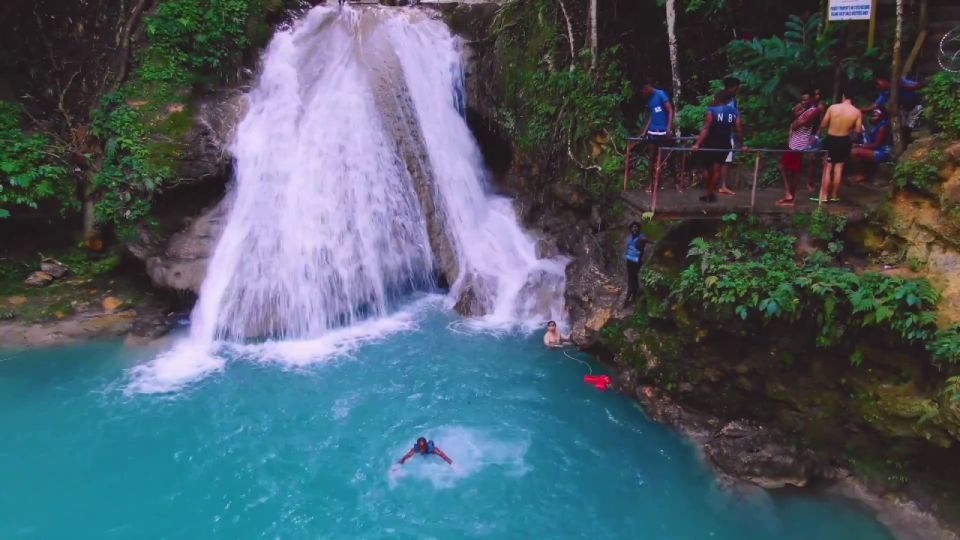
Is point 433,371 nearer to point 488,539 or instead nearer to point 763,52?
point 488,539

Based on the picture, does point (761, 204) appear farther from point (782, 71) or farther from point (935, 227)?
point (782, 71)

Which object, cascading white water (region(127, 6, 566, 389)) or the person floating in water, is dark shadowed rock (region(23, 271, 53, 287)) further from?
the person floating in water

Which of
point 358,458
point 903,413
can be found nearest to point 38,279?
point 358,458

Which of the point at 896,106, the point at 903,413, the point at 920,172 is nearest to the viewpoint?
the point at 903,413

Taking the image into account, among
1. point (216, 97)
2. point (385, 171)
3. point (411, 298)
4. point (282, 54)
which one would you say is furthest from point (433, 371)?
point (282, 54)

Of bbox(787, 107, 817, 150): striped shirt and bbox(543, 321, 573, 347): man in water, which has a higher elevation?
bbox(787, 107, 817, 150): striped shirt

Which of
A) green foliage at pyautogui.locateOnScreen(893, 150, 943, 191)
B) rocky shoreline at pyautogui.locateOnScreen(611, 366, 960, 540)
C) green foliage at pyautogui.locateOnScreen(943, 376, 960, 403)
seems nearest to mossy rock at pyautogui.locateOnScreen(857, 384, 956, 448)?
green foliage at pyautogui.locateOnScreen(943, 376, 960, 403)

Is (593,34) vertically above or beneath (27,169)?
Result: above
